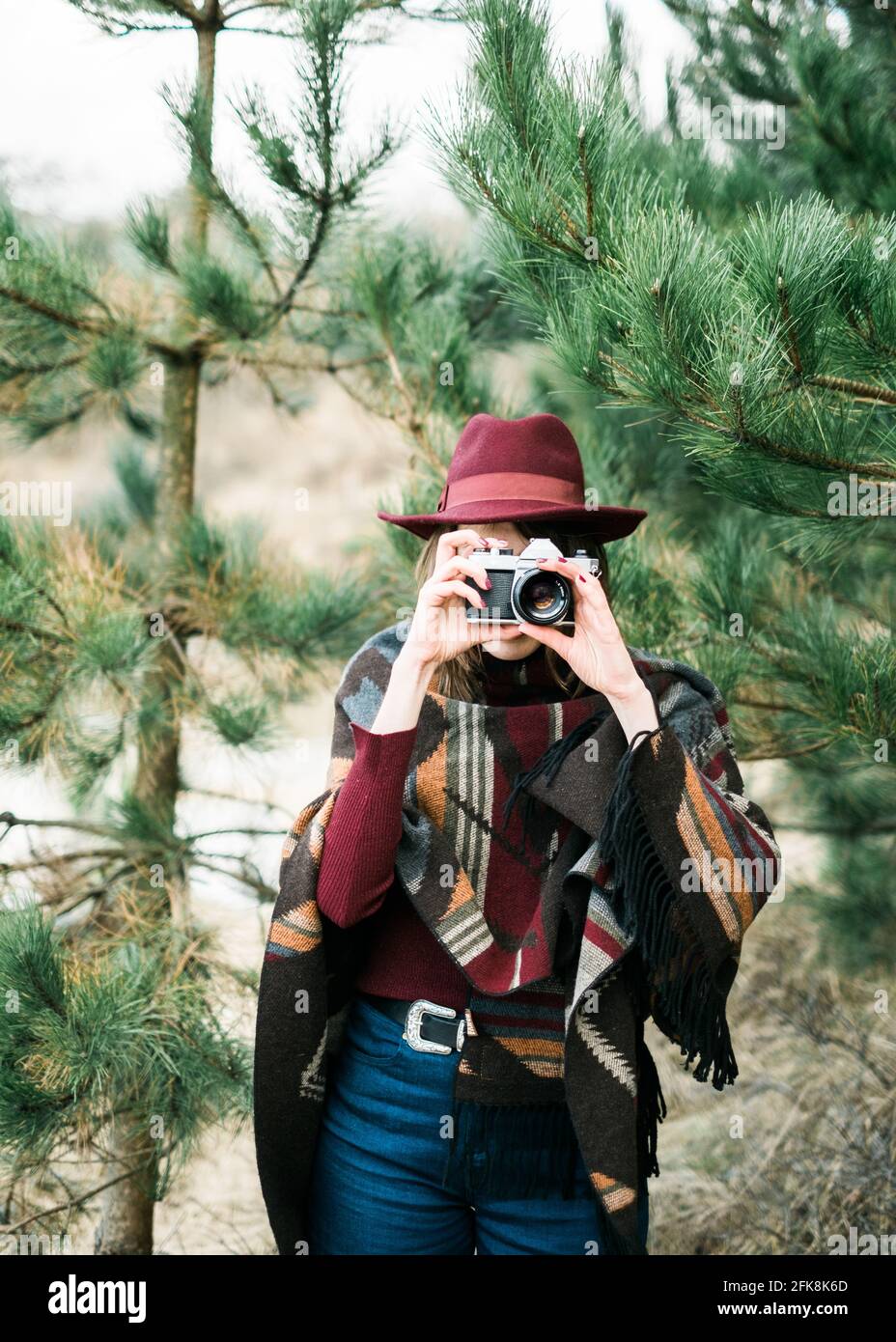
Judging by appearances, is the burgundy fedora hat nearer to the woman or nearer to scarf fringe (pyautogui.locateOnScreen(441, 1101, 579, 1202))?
the woman

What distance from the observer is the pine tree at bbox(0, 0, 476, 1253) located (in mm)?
1250

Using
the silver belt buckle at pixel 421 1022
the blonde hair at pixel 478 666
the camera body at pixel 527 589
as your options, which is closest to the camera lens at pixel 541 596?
the camera body at pixel 527 589

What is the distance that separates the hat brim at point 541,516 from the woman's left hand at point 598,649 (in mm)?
69

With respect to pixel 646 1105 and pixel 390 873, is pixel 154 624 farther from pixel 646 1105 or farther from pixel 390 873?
pixel 646 1105

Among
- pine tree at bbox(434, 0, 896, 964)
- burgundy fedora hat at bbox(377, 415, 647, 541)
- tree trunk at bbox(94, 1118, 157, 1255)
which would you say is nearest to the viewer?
pine tree at bbox(434, 0, 896, 964)

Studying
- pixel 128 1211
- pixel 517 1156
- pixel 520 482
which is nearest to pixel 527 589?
pixel 520 482

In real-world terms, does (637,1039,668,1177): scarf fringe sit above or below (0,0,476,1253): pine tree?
below

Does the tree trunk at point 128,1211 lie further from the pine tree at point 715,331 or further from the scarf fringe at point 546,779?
the pine tree at point 715,331

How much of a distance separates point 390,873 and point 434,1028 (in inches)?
5.9

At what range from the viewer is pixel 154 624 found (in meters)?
1.59

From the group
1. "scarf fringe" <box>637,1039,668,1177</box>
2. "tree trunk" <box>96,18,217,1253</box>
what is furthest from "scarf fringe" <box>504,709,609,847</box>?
"tree trunk" <box>96,18,217,1253</box>

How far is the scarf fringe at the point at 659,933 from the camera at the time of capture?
3.09ft

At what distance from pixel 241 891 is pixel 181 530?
52 centimetres

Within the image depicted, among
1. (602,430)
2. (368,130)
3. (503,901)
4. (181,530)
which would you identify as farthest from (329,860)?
(602,430)
